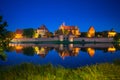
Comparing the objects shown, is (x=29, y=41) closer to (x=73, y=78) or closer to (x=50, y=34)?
(x=50, y=34)

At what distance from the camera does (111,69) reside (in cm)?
1097

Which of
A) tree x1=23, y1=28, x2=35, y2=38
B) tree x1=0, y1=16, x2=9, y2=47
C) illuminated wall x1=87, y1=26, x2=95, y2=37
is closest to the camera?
tree x1=0, y1=16, x2=9, y2=47

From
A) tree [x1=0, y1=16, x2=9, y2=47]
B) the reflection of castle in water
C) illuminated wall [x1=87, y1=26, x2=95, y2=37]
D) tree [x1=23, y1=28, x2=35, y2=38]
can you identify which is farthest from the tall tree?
illuminated wall [x1=87, y1=26, x2=95, y2=37]

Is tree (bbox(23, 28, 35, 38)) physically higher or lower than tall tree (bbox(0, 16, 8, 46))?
higher

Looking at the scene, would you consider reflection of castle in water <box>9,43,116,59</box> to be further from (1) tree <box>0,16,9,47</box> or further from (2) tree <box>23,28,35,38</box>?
(2) tree <box>23,28,35,38</box>

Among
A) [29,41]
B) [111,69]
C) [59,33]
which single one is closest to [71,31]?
[59,33]

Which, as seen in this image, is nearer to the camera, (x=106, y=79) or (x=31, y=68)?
(x=106, y=79)

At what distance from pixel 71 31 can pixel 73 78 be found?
321 ft

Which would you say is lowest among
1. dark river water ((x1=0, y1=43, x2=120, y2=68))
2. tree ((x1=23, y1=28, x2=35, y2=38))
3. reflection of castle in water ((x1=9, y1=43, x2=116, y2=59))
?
dark river water ((x1=0, y1=43, x2=120, y2=68))

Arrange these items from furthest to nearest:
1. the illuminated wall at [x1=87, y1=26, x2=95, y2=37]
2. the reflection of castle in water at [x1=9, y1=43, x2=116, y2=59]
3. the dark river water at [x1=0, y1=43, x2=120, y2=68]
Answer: the illuminated wall at [x1=87, y1=26, x2=95, y2=37] → the reflection of castle in water at [x1=9, y1=43, x2=116, y2=59] → the dark river water at [x1=0, y1=43, x2=120, y2=68]

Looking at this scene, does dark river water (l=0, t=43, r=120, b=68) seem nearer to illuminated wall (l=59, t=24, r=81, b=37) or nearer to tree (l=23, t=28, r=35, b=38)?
tree (l=23, t=28, r=35, b=38)

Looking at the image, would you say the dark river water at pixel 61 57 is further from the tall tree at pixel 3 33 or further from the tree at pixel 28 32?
the tree at pixel 28 32

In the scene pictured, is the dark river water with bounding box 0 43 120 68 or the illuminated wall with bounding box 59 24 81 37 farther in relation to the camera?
the illuminated wall with bounding box 59 24 81 37

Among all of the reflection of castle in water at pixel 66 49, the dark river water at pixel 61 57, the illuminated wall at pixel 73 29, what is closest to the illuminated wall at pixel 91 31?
the illuminated wall at pixel 73 29
